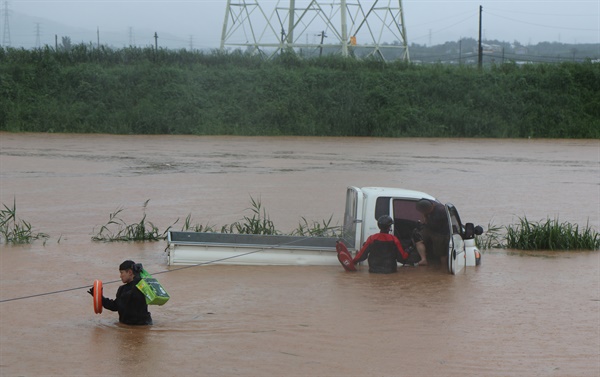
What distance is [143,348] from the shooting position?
32.2ft

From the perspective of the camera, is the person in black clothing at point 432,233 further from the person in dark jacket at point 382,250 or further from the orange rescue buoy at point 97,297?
the orange rescue buoy at point 97,297

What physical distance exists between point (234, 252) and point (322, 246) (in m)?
1.56

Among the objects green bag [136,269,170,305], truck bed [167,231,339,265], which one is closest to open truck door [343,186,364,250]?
truck bed [167,231,339,265]

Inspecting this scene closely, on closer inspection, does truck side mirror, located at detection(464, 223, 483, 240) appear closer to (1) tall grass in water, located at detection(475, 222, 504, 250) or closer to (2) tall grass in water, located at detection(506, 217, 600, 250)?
(1) tall grass in water, located at detection(475, 222, 504, 250)

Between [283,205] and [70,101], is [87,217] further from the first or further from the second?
[70,101]

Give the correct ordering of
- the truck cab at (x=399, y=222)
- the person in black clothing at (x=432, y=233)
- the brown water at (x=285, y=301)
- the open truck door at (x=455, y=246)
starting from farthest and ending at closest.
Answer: the truck cab at (x=399, y=222)
the person in black clothing at (x=432, y=233)
the open truck door at (x=455, y=246)
the brown water at (x=285, y=301)

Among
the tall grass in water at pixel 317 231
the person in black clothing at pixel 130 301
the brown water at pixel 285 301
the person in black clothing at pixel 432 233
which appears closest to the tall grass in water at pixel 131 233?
the brown water at pixel 285 301

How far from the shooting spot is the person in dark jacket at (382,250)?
13.1 metres

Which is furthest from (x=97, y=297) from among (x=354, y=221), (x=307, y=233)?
(x=307, y=233)

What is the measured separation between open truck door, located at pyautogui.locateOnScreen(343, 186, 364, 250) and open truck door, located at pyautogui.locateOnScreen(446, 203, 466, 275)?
1246 mm

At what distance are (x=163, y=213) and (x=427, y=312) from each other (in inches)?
315

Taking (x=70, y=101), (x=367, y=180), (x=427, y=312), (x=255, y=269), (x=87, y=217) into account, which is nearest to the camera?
(x=427, y=312)

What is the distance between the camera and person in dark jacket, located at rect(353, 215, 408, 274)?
1306 centimetres

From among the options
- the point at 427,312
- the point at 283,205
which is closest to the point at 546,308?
the point at 427,312
